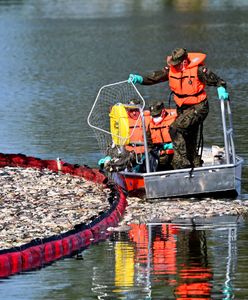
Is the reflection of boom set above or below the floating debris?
below

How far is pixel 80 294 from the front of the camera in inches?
538

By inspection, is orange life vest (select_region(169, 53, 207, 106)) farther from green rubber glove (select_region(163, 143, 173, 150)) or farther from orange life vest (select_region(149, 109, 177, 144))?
green rubber glove (select_region(163, 143, 173, 150))

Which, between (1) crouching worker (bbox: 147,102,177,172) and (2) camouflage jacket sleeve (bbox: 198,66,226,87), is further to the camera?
(1) crouching worker (bbox: 147,102,177,172)

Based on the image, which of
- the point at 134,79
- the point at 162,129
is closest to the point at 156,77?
the point at 134,79

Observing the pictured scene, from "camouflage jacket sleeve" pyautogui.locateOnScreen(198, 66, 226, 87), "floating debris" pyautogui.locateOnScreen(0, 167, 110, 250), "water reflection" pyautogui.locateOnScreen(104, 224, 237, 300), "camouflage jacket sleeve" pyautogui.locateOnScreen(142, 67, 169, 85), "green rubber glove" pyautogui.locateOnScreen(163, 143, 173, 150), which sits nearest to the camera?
"water reflection" pyautogui.locateOnScreen(104, 224, 237, 300)

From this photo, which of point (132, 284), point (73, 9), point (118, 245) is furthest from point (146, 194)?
point (73, 9)

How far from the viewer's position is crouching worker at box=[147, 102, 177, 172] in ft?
66.3

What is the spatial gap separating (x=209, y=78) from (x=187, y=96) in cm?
55

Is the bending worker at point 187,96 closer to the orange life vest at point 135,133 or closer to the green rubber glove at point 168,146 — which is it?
the green rubber glove at point 168,146

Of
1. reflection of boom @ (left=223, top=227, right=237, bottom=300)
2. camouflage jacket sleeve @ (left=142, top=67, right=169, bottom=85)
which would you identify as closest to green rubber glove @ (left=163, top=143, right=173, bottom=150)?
camouflage jacket sleeve @ (left=142, top=67, right=169, bottom=85)

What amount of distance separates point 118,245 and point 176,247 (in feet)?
2.43

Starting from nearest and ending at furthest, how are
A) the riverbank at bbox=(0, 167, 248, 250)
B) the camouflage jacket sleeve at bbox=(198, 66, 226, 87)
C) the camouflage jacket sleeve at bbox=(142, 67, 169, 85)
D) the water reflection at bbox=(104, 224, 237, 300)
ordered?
the water reflection at bbox=(104, 224, 237, 300) < the riverbank at bbox=(0, 167, 248, 250) < the camouflage jacket sleeve at bbox=(198, 66, 226, 87) < the camouflage jacket sleeve at bbox=(142, 67, 169, 85)

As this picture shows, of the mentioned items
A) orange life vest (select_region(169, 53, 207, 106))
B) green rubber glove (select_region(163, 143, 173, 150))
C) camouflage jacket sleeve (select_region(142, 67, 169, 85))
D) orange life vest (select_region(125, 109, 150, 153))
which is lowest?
green rubber glove (select_region(163, 143, 173, 150))

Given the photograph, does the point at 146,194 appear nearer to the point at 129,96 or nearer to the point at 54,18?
the point at 129,96
